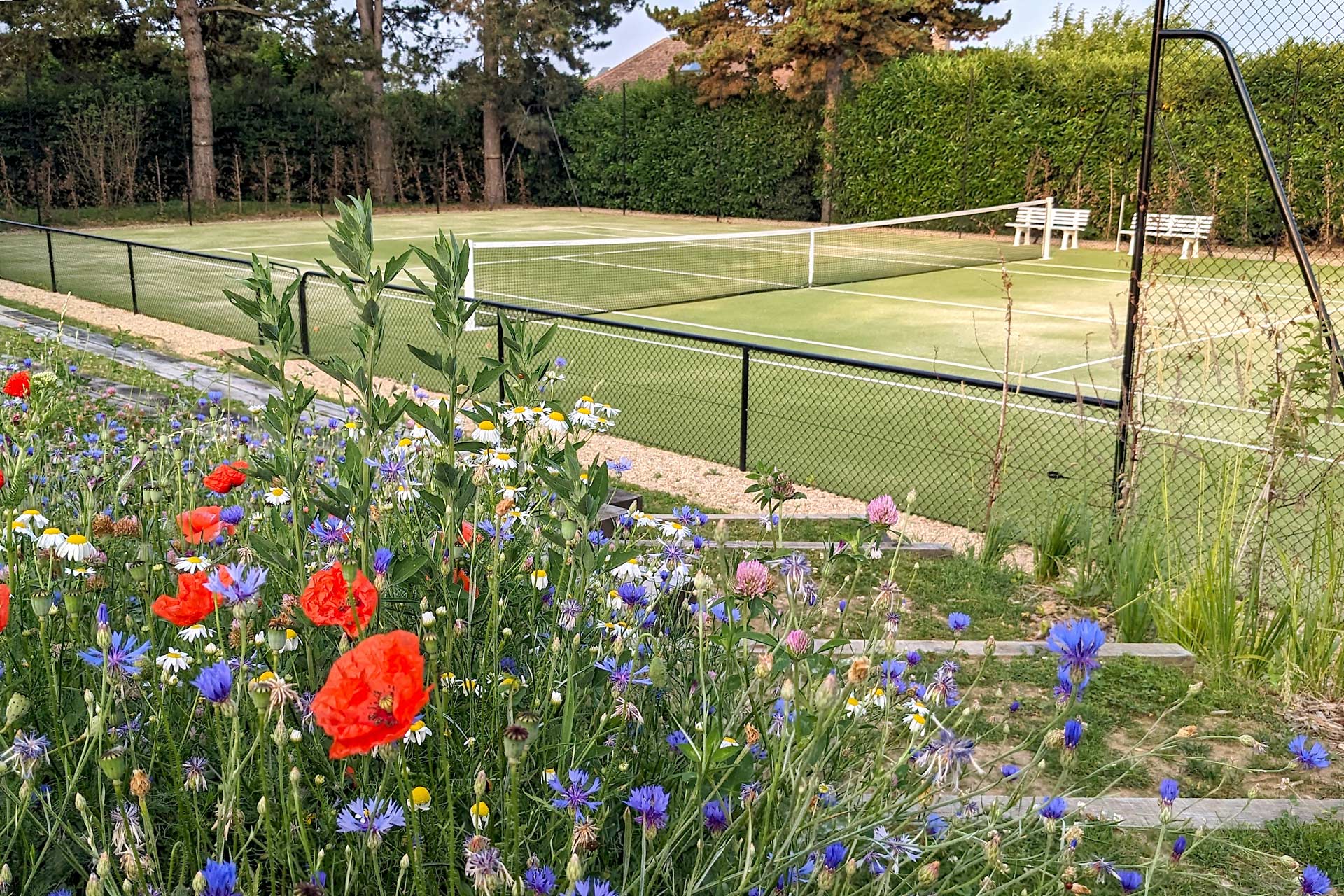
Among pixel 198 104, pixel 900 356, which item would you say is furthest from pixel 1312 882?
pixel 198 104

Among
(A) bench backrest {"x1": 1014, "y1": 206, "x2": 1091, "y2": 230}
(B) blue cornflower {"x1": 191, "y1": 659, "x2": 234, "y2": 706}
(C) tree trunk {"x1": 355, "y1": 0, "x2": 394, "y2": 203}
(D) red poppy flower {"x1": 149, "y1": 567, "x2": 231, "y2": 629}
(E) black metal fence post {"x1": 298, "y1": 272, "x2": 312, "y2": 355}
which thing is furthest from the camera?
(C) tree trunk {"x1": 355, "y1": 0, "x2": 394, "y2": 203}

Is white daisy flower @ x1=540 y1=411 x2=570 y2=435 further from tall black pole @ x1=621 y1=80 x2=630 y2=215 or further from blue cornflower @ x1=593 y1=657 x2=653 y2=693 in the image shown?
tall black pole @ x1=621 y1=80 x2=630 y2=215

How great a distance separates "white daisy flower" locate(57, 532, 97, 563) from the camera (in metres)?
2.16

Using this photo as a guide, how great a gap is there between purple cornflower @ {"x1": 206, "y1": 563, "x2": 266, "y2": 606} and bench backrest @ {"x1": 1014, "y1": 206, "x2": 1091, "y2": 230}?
2371 cm

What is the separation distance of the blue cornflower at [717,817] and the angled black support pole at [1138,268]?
4.01 meters

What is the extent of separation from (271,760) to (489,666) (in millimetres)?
418

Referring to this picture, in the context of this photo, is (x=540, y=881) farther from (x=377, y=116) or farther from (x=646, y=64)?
(x=646, y=64)

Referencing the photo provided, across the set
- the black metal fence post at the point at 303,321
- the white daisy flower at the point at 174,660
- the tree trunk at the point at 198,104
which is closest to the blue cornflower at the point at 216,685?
the white daisy flower at the point at 174,660

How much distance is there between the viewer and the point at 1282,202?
5.06m

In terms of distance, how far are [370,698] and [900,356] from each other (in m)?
11.1

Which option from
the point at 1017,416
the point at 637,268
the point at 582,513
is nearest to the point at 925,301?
the point at 637,268

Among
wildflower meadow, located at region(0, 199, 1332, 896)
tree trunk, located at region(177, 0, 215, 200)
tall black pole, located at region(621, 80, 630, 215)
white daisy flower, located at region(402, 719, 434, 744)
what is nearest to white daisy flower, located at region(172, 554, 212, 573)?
wildflower meadow, located at region(0, 199, 1332, 896)

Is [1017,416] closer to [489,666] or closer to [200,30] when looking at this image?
[489,666]

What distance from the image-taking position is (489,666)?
7.42 feet
